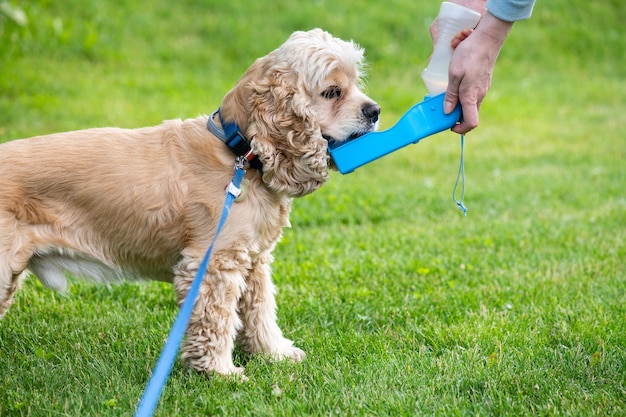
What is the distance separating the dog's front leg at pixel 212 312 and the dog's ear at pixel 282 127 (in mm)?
560

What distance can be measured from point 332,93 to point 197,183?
36.1 inches

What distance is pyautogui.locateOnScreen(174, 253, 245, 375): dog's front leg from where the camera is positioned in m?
4.11

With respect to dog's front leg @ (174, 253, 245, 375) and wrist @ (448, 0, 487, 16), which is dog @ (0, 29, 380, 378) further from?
wrist @ (448, 0, 487, 16)

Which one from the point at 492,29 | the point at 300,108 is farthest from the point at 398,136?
the point at 492,29

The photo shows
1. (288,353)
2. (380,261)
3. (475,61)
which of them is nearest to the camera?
(475,61)

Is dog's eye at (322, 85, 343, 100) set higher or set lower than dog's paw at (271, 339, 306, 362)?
higher

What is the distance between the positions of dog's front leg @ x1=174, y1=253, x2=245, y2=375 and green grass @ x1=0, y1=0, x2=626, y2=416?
124 mm

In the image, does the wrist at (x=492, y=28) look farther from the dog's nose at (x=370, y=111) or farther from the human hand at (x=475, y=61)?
the dog's nose at (x=370, y=111)

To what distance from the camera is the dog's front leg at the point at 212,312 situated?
13.5ft

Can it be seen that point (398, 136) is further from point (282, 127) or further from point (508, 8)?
point (508, 8)

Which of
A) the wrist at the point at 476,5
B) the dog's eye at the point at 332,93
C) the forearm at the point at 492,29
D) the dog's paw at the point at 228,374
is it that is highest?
the forearm at the point at 492,29

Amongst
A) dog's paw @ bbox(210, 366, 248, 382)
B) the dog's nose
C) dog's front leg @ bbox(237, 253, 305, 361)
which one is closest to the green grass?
dog's paw @ bbox(210, 366, 248, 382)

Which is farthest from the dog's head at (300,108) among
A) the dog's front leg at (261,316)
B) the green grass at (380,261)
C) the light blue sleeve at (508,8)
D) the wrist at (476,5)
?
the green grass at (380,261)

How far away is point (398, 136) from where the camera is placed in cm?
419
